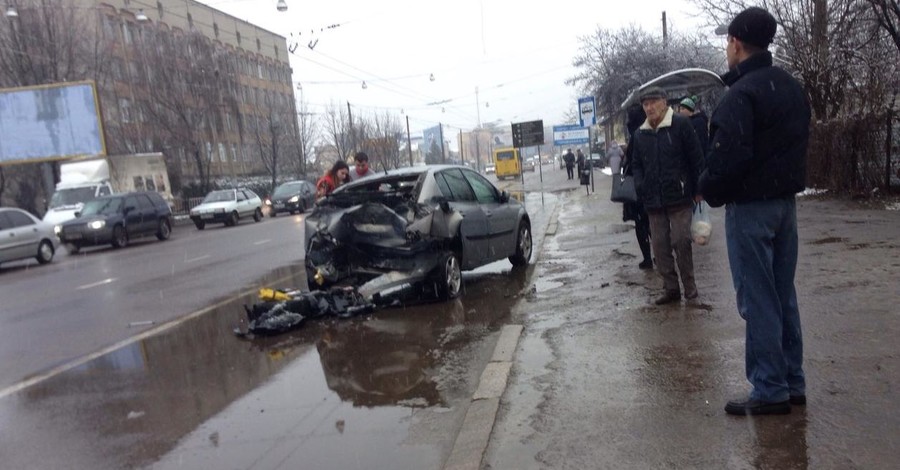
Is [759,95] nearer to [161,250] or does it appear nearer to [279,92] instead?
[161,250]

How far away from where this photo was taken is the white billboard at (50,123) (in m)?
30.2

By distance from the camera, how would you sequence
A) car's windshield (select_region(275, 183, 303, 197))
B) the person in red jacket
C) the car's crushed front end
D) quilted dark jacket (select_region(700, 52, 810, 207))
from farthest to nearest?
car's windshield (select_region(275, 183, 303, 197)) < the person in red jacket < the car's crushed front end < quilted dark jacket (select_region(700, 52, 810, 207))

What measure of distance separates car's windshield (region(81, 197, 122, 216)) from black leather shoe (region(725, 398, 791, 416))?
22.3m

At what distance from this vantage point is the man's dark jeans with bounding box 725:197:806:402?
3.92 metres

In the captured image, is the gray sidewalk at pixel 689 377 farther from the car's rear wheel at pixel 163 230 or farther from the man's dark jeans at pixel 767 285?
the car's rear wheel at pixel 163 230

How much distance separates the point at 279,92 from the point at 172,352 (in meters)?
65.2

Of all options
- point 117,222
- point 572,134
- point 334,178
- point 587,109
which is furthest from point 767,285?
point 572,134

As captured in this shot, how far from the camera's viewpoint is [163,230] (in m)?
25.3

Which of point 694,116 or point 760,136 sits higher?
point 694,116

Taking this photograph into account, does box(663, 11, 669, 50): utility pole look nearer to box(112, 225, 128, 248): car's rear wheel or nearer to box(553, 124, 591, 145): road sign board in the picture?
box(553, 124, 591, 145): road sign board

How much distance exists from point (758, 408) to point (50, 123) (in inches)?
1293

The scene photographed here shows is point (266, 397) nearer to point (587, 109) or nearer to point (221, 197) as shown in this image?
point (587, 109)

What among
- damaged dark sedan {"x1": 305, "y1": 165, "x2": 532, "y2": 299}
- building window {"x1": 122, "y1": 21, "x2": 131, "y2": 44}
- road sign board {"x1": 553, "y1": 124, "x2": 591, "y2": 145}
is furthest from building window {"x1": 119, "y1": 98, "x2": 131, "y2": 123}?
damaged dark sedan {"x1": 305, "y1": 165, "x2": 532, "y2": 299}

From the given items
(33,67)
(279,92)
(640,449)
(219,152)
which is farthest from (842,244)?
(279,92)
